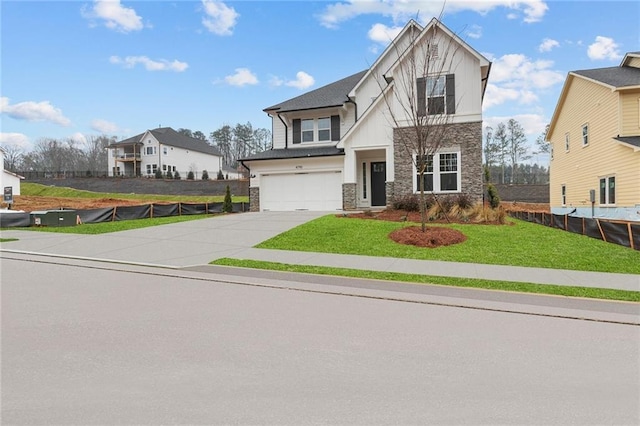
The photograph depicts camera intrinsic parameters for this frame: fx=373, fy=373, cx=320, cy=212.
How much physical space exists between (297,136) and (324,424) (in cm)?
2127

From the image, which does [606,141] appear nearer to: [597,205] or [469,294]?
[597,205]

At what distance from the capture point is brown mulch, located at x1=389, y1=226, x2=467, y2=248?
35.8ft

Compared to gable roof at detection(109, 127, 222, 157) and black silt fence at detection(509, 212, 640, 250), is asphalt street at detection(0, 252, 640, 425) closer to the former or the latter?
black silt fence at detection(509, 212, 640, 250)

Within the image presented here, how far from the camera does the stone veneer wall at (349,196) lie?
19719 millimetres

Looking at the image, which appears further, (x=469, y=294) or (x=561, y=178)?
(x=561, y=178)

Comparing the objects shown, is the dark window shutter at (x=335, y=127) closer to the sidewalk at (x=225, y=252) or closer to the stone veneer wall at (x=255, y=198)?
the stone veneer wall at (x=255, y=198)

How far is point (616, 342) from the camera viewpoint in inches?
172

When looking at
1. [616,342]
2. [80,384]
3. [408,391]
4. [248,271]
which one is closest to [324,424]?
[408,391]

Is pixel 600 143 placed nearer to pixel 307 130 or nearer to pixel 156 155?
pixel 307 130

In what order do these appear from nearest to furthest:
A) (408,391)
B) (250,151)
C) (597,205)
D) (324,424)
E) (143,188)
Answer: (324,424)
(408,391)
(597,205)
(143,188)
(250,151)

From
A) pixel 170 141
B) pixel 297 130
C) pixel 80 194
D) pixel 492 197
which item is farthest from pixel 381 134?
pixel 170 141

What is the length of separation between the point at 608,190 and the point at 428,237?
41.9 ft

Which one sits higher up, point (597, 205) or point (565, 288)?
point (597, 205)

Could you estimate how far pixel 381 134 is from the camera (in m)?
18.8
